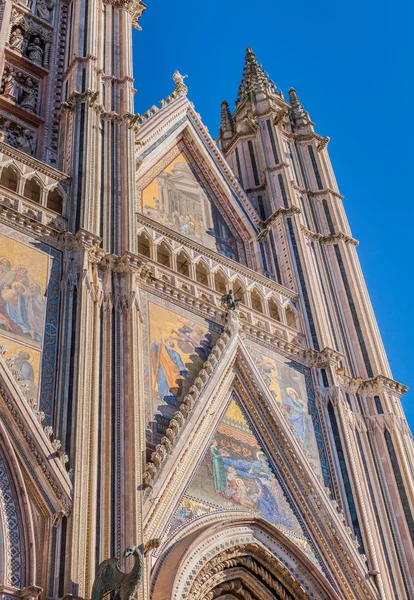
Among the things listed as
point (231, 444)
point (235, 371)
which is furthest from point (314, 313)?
point (231, 444)

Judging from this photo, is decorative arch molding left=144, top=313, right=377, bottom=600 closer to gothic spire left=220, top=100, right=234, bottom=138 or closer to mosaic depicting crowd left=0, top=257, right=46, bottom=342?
mosaic depicting crowd left=0, top=257, right=46, bottom=342

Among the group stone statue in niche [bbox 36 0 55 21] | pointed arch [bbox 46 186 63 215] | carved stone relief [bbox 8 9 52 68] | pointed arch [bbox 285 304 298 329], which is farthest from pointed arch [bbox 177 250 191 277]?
stone statue in niche [bbox 36 0 55 21]

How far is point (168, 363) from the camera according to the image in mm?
12656

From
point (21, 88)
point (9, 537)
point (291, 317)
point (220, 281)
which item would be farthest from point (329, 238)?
point (9, 537)

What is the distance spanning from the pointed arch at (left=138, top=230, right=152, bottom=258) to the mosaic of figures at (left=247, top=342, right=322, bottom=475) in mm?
2341

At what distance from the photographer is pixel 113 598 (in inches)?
346

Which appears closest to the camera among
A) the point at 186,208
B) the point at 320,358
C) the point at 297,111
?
the point at 320,358

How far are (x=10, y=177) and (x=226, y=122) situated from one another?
34.2 ft

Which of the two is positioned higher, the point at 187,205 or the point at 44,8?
the point at 44,8

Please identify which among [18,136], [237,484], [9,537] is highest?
[18,136]

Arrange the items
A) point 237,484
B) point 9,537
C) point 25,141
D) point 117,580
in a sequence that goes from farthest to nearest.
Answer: point 25,141, point 237,484, point 9,537, point 117,580

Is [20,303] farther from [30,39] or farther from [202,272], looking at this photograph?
[30,39]

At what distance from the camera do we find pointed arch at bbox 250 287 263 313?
1548 centimetres

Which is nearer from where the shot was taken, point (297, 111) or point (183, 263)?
point (183, 263)
